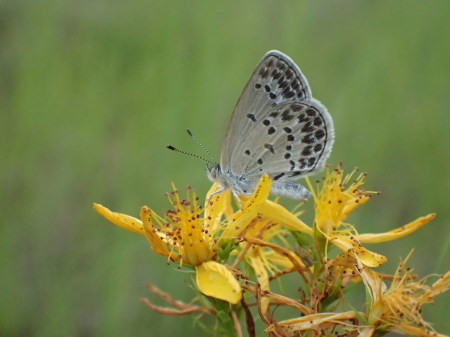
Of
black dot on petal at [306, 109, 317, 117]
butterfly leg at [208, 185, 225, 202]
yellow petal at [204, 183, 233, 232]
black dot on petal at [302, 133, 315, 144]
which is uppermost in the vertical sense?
black dot on petal at [306, 109, 317, 117]

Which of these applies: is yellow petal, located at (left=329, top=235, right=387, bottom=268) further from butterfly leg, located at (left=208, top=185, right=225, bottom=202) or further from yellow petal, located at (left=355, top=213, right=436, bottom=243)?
butterfly leg, located at (left=208, top=185, right=225, bottom=202)

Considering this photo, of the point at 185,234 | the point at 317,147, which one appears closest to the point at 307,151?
the point at 317,147

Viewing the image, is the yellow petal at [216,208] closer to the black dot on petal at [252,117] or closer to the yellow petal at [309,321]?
the black dot on petal at [252,117]

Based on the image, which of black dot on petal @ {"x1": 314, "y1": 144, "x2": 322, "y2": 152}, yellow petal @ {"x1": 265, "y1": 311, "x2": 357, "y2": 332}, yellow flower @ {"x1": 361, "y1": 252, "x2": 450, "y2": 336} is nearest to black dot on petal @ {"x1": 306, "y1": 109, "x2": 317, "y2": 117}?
black dot on petal @ {"x1": 314, "y1": 144, "x2": 322, "y2": 152}

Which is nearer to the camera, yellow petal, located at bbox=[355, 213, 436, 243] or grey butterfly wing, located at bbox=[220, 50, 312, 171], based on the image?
yellow petal, located at bbox=[355, 213, 436, 243]

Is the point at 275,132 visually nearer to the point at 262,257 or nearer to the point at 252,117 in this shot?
the point at 252,117

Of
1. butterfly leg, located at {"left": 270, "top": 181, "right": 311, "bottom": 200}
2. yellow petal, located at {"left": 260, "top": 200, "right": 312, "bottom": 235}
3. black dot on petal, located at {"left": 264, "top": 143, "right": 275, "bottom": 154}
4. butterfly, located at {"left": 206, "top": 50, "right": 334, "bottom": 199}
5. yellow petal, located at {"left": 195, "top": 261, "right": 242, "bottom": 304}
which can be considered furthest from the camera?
black dot on petal, located at {"left": 264, "top": 143, "right": 275, "bottom": 154}

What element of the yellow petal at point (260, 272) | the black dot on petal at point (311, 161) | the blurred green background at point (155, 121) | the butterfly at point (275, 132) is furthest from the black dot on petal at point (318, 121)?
the blurred green background at point (155, 121)
